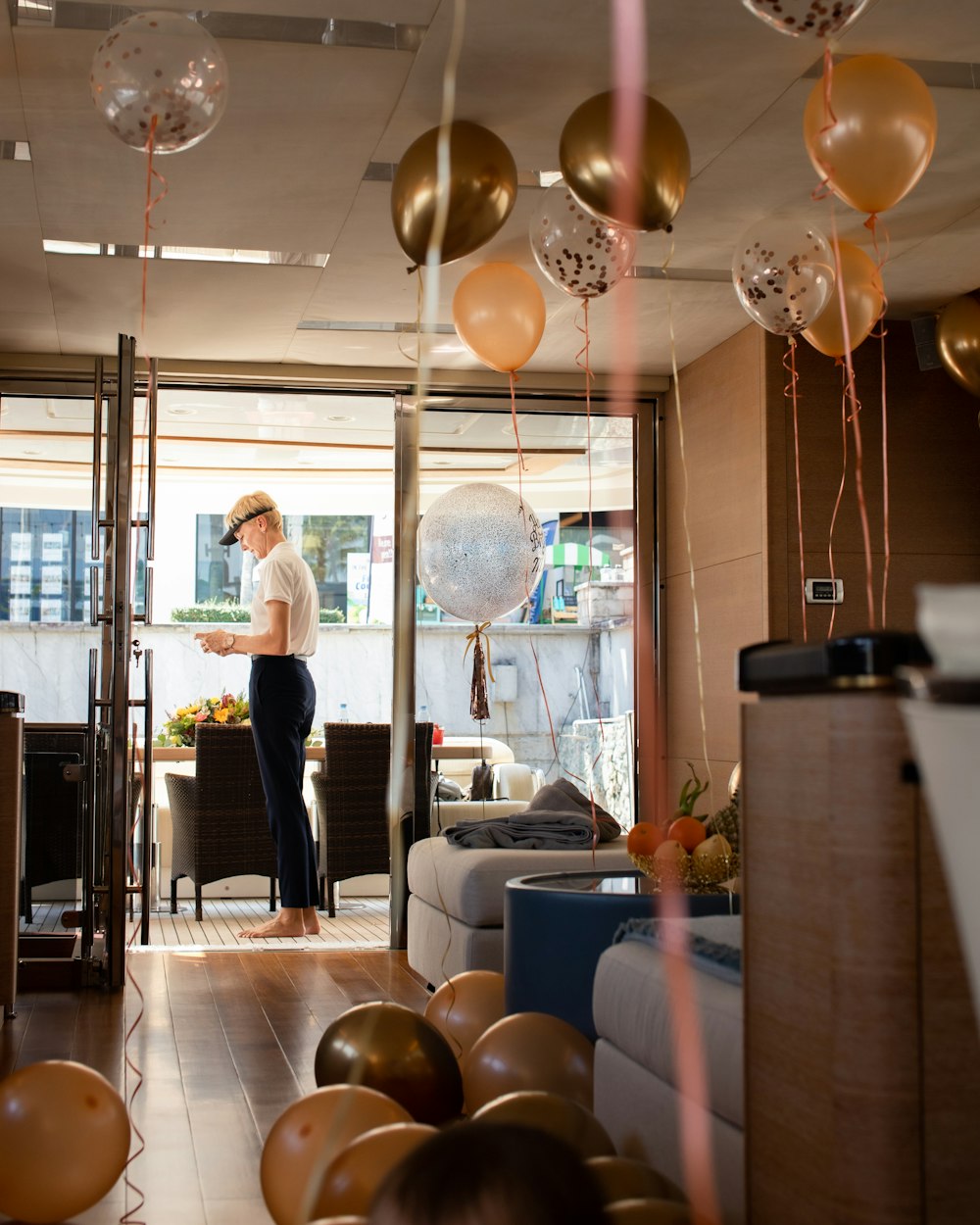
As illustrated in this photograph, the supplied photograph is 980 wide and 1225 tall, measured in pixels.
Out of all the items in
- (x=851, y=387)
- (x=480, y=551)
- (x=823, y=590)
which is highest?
(x=851, y=387)

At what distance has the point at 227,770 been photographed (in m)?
5.62

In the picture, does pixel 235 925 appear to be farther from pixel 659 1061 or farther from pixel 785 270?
pixel 659 1061

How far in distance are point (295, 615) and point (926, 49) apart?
2994mm

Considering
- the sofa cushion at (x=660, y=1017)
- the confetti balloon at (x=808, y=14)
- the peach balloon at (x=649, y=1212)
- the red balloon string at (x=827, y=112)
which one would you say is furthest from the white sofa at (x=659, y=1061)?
the red balloon string at (x=827, y=112)

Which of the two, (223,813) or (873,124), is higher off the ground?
(873,124)

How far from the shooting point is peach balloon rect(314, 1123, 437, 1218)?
5.22ft

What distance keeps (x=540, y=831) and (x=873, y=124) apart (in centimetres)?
209

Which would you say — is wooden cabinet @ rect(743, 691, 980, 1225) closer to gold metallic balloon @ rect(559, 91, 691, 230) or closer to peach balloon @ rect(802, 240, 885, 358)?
gold metallic balloon @ rect(559, 91, 691, 230)

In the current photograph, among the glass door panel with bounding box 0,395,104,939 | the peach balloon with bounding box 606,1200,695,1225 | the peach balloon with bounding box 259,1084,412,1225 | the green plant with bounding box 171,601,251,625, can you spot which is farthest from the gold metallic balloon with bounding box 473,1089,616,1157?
the green plant with bounding box 171,601,251,625

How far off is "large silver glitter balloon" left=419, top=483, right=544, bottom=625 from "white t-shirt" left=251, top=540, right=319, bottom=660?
1.78ft

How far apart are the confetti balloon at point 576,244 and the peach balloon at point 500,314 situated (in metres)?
0.25

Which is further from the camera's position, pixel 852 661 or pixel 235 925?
pixel 235 925

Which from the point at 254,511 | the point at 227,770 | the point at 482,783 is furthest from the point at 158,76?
the point at 482,783

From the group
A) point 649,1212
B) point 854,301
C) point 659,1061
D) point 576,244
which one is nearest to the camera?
point 649,1212
